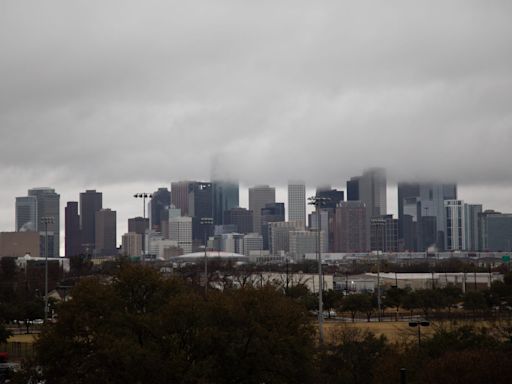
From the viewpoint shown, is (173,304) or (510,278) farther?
(510,278)

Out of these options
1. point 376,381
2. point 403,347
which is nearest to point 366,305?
point 403,347

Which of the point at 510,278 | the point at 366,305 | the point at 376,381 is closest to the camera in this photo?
the point at 376,381

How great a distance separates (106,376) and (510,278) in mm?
86067

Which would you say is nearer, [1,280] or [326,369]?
[326,369]

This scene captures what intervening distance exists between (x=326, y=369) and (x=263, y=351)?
713 cm

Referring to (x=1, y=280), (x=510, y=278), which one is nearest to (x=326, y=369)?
(x=510, y=278)

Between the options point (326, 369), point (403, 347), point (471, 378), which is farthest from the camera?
point (403, 347)

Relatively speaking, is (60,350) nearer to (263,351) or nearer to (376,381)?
(263,351)

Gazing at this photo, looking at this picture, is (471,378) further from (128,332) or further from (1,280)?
(1,280)

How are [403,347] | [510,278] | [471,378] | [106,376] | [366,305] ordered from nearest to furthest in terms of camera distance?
[471,378]
[106,376]
[403,347]
[366,305]
[510,278]

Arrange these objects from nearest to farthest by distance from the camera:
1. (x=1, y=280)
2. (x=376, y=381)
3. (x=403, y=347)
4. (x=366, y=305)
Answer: (x=376, y=381)
(x=403, y=347)
(x=366, y=305)
(x=1, y=280)

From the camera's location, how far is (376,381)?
4025 cm

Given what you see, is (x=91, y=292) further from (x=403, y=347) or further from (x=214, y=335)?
(x=403, y=347)

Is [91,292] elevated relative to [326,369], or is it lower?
elevated
